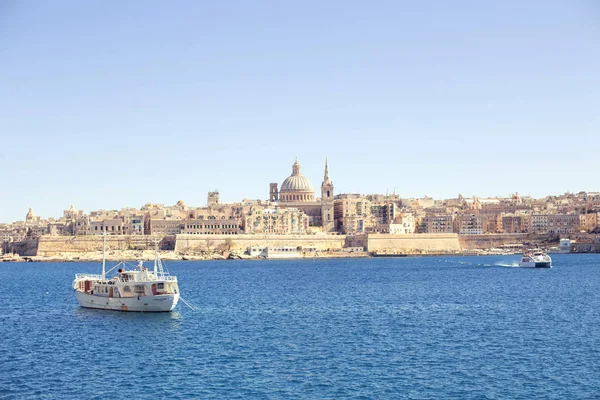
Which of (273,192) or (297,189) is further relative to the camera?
(273,192)

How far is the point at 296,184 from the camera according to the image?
118m

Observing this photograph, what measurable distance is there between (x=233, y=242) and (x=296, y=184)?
27635mm

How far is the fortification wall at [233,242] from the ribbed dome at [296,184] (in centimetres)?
2212

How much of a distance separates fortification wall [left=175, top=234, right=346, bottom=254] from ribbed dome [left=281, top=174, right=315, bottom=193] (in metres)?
22.1

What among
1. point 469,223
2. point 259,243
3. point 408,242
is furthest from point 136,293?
point 469,223

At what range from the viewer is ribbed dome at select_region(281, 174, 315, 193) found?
386ft

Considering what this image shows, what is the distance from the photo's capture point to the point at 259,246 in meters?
92.5

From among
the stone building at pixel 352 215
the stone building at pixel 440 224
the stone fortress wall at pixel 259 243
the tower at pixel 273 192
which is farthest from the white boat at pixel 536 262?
the tower at pixel 273 192

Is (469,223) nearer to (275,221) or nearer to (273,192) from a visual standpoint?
(275,221)

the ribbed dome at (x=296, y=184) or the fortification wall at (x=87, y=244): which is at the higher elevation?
the ribbed dome at (x=296, y=184)

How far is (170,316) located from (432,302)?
10.1m

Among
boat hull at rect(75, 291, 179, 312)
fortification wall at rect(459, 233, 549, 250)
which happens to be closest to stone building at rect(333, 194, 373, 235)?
fortification wall at rect(459, 233, 549, 250)

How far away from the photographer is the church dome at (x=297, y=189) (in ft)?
384

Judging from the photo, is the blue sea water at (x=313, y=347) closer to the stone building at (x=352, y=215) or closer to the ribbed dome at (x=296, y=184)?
the stone building at (x=352, y=215)
